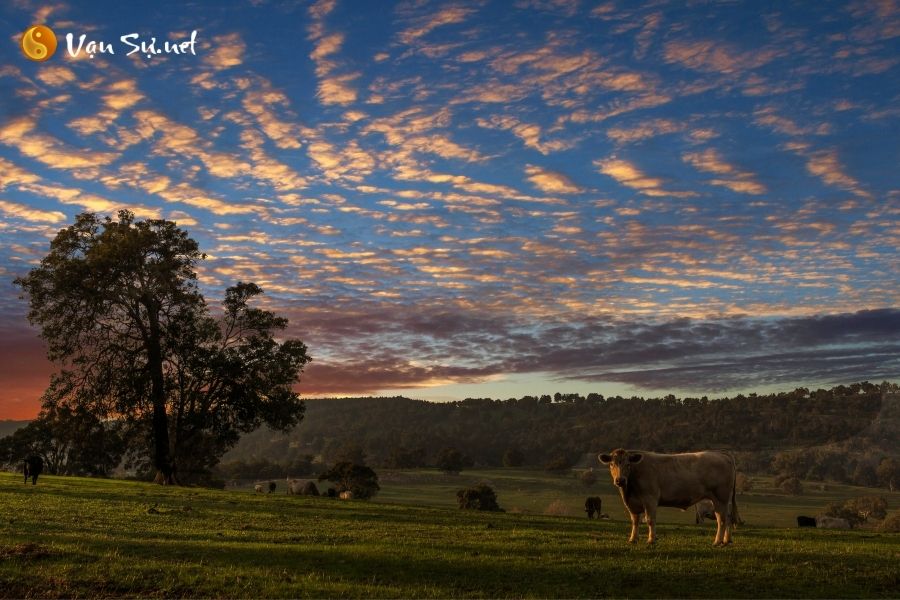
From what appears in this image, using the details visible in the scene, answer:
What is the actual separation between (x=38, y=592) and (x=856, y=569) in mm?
17244

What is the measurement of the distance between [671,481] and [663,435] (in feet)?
455

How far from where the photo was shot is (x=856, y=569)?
15641 millimetres

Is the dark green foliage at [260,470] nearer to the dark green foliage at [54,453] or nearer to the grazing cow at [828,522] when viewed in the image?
the dark green foliage at [54,453]

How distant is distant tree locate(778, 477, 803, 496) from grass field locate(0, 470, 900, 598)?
86.8 m

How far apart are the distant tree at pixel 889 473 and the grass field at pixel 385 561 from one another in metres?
117

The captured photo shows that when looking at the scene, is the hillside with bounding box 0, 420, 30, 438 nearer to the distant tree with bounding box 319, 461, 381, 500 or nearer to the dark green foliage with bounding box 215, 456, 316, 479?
the dark green foliage with bounding box 215, 456, 316, 479

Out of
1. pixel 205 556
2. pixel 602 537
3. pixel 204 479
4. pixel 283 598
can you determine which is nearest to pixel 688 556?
pixel 602 537

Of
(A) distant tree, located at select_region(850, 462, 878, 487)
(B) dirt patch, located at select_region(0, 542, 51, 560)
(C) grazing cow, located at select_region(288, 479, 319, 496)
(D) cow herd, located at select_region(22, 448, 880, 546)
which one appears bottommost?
(A) distant tree, located at select_region(850, 462, 878, 487)

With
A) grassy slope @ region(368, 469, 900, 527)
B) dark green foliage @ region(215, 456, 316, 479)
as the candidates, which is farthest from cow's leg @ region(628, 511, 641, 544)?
dark green foliage @ region(215, 456, 316, 479)

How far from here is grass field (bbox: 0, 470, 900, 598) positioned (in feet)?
45.5

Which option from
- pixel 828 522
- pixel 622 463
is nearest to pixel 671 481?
pixel 622 463

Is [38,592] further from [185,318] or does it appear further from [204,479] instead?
[204,479]

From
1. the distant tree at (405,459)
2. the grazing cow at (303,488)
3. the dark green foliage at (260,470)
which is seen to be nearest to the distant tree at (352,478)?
the grazing cow at (303,488)

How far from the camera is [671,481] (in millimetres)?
19469
